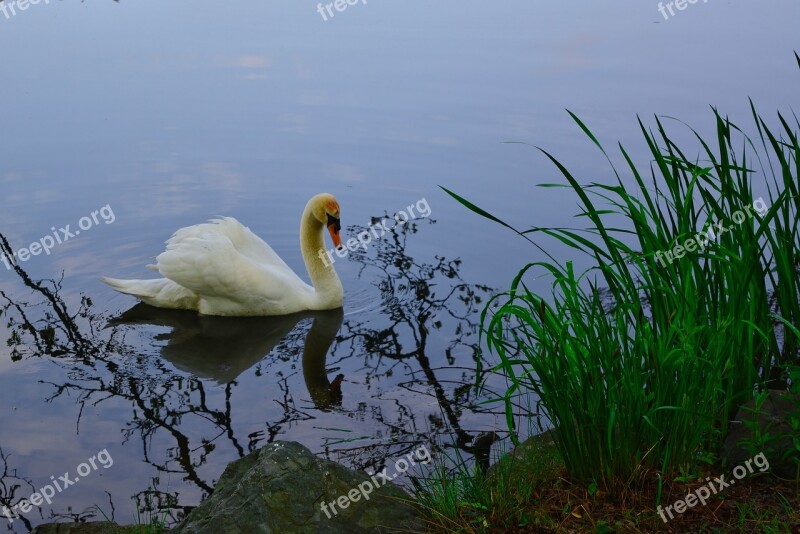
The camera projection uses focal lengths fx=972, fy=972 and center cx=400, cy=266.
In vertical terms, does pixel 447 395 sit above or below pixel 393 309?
below

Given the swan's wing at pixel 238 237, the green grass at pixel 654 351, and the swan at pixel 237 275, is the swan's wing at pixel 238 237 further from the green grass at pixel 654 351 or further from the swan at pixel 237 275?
the green grass at pixel 654 351

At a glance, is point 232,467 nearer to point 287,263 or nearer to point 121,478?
point 121,478

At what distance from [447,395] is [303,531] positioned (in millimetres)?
2466

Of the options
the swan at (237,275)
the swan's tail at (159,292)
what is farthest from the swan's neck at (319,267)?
the swan's tail at (159,292)

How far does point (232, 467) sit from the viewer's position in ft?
14.8

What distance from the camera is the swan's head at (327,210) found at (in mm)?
8375

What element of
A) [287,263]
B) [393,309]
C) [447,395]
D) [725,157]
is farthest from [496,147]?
[725,157]

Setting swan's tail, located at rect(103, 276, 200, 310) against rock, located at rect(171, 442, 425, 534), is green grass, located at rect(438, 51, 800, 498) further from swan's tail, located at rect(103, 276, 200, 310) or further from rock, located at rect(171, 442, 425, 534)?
swan's tail, located at rect(103, 276, 200, 310)

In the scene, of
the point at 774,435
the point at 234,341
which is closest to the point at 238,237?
the point at 234,341

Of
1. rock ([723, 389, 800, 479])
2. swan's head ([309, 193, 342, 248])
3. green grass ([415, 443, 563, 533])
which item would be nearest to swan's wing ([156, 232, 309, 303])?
swan's head ([309, 193, 342, 248])

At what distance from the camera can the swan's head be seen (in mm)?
8375

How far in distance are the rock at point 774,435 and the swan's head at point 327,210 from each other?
15.4 feet

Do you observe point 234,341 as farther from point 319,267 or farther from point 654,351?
point 654,351

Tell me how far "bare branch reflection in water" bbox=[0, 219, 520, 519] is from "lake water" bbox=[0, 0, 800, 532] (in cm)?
2
